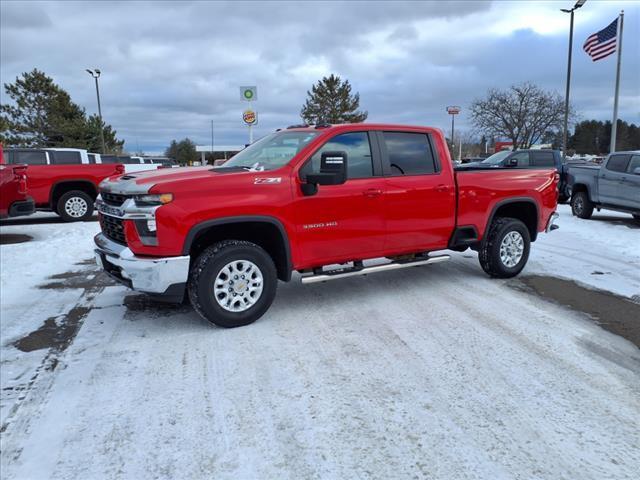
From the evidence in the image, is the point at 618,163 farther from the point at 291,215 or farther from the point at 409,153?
the point at 291,215

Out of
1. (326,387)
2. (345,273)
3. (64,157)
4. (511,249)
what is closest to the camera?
(326,387)

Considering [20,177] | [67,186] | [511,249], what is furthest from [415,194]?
[67,186]

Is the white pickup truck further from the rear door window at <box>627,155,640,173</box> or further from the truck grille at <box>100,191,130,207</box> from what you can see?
the rear door window at <box>627,155,640,173</box>

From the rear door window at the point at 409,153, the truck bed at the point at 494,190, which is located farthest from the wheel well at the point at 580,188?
the rear door window at the point at 409,153

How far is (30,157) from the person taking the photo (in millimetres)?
13992

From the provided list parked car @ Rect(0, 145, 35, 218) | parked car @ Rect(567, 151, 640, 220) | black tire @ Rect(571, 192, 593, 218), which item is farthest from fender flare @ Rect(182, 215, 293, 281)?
black tire @ Rect(571, 192, 593, 218)

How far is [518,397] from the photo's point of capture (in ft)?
10.9

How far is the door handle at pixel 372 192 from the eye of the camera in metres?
5.13

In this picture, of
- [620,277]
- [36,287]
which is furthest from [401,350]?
[36,287]

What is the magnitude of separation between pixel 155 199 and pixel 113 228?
834mm

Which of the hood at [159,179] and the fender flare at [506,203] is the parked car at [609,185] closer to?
the fender flare at [506,203]

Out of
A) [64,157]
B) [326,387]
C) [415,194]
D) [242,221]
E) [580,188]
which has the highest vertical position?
[64,157]

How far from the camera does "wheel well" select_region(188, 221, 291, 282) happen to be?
4.65 m

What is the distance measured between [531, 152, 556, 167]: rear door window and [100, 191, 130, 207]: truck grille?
14426mm
